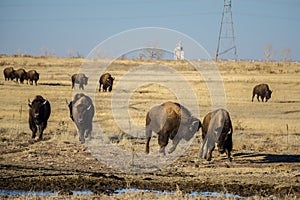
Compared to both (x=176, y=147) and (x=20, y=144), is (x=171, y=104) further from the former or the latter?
(x=20, y=144)

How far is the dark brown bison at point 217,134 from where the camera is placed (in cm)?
1566

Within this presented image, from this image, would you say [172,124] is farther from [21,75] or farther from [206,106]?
[21,75]

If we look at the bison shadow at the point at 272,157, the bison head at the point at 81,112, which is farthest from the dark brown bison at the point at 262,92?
the bison shadow at the point at 272,157

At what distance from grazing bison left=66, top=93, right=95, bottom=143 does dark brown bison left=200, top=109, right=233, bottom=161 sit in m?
4.45

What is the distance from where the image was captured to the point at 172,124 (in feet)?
55.5

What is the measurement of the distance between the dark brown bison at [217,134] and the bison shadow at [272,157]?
1098mm

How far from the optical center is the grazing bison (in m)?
19.0

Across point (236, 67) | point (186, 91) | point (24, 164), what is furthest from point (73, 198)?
point (236, 67)

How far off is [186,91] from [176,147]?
2419 centimetres

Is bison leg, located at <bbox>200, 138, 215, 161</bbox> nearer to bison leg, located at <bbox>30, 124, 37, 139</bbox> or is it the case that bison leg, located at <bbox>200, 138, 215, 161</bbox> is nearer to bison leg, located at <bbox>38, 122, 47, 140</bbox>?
bison leg, located at <bbox>38, 122, 47, 140</bbox>

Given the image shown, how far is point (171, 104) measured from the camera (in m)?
17.3

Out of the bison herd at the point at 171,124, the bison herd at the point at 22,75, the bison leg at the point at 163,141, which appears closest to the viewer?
the bison herd at the point at 171,124

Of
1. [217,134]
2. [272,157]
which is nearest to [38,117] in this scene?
[217,134]

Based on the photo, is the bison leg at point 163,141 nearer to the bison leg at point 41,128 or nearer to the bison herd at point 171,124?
the bison herd at point 171,124
